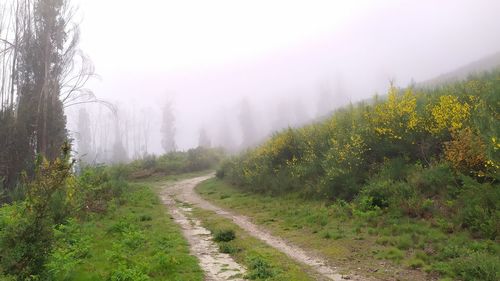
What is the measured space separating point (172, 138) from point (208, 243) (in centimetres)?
7795

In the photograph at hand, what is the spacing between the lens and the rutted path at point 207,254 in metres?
7.96

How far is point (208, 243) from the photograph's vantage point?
11.1 m

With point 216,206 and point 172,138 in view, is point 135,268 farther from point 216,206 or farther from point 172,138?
point 172,138

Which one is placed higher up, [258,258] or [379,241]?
[258,258]

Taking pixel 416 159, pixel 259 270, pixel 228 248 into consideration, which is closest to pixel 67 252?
pixel 228 248

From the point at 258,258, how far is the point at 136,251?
351cm

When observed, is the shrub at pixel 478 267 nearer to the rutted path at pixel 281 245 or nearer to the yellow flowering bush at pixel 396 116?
the rutted path at pixel 281 245

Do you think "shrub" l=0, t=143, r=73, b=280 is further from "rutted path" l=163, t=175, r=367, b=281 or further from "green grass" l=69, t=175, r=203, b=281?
"rutted path" l=163, t=175, r=367, b=281

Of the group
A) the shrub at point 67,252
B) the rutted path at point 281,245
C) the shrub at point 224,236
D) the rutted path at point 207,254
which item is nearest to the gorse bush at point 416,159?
the rutted path at point 281,245

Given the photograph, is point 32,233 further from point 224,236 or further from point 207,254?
point 224,236

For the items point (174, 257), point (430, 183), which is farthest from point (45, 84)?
point (430, 183)

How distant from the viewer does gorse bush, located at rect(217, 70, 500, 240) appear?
9773mm

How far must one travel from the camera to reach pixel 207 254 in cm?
975

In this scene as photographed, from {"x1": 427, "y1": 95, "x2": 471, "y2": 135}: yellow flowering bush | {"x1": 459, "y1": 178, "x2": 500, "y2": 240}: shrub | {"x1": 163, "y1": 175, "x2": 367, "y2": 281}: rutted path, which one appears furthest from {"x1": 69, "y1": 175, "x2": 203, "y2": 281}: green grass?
{"x1": 427, "y1": 95, "x2": 471, "y2": 135}: yellow flowering bush
